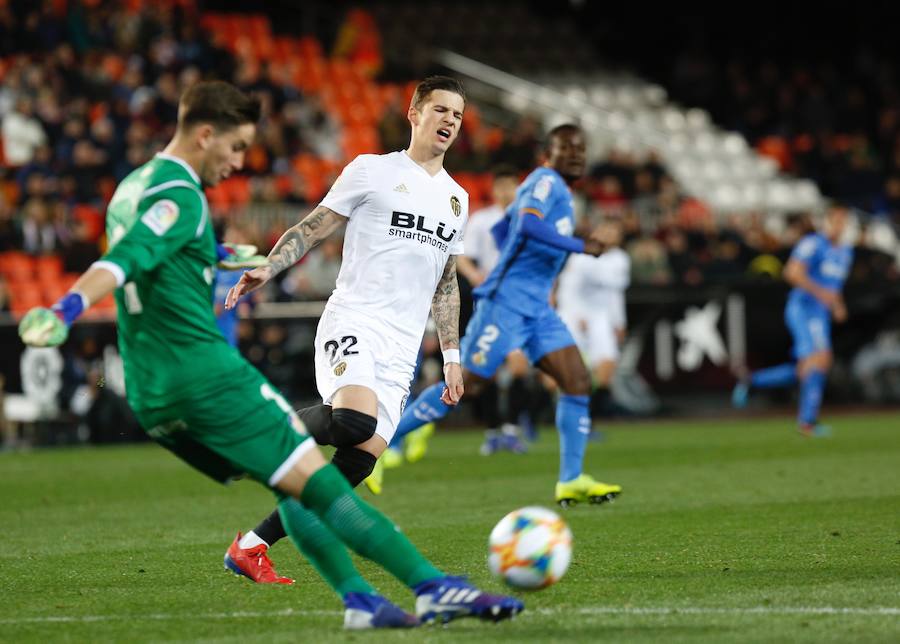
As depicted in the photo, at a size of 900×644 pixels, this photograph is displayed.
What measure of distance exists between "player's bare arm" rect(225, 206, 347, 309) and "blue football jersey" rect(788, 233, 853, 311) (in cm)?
1059

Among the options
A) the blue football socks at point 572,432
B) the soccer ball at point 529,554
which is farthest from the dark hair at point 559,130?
the soccer ball at point 529,554

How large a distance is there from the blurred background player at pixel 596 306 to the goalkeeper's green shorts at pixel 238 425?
480 inches

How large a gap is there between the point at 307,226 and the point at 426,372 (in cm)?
1216

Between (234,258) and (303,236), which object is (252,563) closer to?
(303,236)

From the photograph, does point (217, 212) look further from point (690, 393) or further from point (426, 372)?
point (690, 393)

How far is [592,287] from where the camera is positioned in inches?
693

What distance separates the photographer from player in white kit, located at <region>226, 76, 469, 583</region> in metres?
6.59

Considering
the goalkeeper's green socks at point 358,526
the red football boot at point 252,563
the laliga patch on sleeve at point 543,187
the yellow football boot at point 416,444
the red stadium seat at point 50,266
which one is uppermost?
the laliga patch on sleeve at point 543,187

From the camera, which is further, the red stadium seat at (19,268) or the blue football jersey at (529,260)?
the red stadium seat at (19,268)

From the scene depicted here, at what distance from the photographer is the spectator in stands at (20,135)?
2030cm

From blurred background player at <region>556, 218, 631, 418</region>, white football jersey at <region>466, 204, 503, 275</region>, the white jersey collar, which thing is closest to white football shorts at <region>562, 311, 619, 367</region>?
blurred background player at <region>556, 218, 631, 418</region>

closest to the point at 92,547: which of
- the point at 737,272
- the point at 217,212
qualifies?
the point at 217,212

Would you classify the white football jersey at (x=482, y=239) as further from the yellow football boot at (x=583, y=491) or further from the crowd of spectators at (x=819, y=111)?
the crowd of spectators at (x=819, y=111)

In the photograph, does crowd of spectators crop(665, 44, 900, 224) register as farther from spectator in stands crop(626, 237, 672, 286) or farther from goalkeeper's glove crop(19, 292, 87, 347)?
goalkeeper's glove crop(19, 292, 87, 347)
